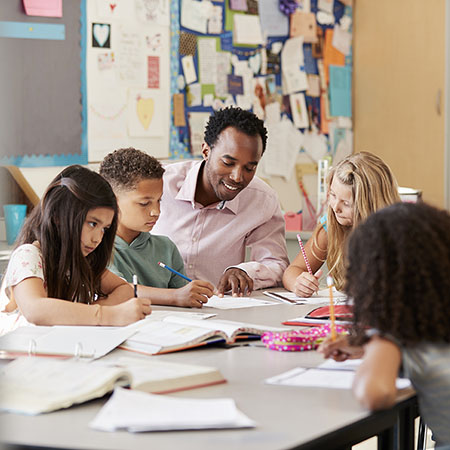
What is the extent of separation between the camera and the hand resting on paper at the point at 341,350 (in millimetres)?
1229

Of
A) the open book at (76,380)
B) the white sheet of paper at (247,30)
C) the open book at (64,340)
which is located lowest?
the open book at (64,340)

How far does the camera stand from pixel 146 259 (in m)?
2.15

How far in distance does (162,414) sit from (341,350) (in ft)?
1.28

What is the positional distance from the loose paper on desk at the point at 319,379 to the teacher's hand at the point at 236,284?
2.75ft

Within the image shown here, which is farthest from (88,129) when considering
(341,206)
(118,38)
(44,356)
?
(44,356)

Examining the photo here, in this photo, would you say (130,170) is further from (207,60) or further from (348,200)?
(207,60)

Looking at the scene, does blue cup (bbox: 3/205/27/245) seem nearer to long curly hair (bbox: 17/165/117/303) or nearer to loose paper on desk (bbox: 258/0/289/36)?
long curly hair (bbox: 17/165/117/303)

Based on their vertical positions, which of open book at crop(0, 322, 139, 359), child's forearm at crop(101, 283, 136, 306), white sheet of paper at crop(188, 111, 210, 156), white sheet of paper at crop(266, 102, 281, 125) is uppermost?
white sheet of paper at crop(266, 102, 281, 125)

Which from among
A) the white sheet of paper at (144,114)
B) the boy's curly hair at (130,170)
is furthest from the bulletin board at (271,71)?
the boy's curly hair at (130,170)

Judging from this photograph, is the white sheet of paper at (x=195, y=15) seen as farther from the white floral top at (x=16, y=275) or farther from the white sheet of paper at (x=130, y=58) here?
the white floral top at (x=16, y=275)

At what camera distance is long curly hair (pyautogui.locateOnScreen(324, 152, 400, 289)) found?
7.21ft

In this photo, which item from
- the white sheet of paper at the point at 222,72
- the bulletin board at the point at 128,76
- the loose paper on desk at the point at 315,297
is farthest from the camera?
the white sheet of paper at the point at 222,72

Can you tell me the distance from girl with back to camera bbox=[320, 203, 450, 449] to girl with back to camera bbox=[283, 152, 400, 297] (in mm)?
1022

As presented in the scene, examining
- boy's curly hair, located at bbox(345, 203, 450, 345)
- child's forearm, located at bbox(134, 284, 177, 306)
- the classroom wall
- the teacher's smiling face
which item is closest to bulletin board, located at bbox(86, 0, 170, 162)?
the teacher's smiling face
